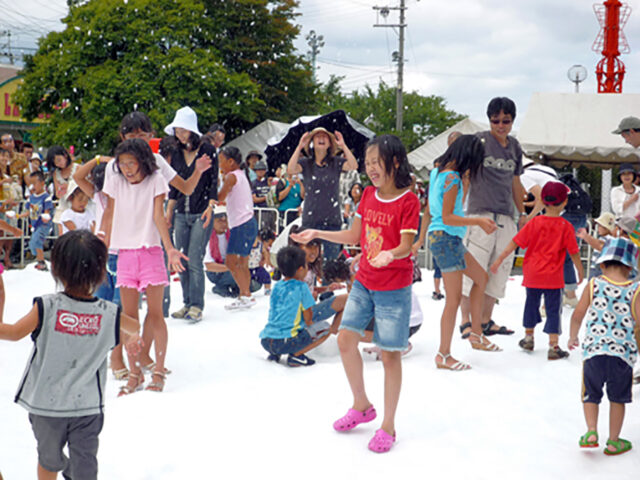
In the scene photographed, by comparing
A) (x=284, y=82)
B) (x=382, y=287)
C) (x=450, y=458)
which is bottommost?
(x=450, y=458)

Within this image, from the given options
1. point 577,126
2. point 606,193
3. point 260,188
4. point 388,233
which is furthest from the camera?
point 606,193

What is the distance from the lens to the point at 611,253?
402 cm

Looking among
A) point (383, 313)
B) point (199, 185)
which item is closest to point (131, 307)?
point (383, 313)

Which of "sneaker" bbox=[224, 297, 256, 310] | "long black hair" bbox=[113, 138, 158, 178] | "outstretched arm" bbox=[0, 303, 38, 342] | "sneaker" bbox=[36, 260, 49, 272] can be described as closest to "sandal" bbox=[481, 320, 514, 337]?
"sneaker" bbox=[224, 297, 256, 310]

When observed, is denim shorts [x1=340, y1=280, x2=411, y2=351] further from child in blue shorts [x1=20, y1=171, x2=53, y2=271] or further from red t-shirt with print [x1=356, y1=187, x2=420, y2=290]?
child in blue shorts [x1=20, y1=171, x2=53, y2=271]

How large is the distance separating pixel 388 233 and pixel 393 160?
44 cm

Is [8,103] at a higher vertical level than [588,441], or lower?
higher

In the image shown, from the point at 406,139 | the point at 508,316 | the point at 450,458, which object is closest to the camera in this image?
the point at 450,458

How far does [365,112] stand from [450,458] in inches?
1352

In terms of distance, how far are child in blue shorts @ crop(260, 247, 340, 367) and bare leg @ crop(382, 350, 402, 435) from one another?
5.45 feet

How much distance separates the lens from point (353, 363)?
423 centimetres

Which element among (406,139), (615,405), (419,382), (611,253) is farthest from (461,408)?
(406,139)

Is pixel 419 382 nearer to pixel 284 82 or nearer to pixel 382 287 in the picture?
pixel 382 287

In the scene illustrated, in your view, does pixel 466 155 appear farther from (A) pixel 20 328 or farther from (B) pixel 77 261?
(A) pixel 20 328
